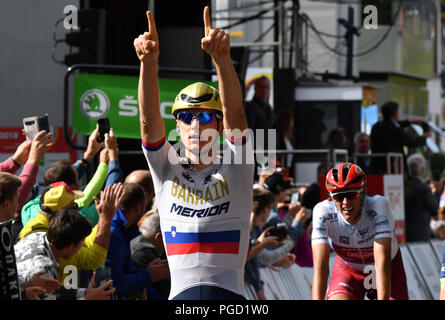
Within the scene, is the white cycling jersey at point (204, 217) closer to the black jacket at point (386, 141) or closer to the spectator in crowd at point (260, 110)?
the spectator in crowd at point (260, 110)

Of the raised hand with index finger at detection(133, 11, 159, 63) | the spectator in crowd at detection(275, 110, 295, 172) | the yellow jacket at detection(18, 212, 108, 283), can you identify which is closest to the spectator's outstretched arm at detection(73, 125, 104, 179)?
the yellow jacket at detection(18, 212, 108, 283)

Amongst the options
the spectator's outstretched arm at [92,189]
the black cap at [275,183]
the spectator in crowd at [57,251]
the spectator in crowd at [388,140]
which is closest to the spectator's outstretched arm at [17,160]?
the spectator's outstretched arm at [92,189]

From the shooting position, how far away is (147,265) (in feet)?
23.2

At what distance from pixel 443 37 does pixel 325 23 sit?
20711 millimetres

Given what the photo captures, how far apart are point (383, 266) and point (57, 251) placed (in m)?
2.35

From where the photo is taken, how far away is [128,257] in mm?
6816

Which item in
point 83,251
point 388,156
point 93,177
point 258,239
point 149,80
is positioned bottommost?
point 388,156

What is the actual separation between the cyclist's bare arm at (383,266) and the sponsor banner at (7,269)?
3.28 meters

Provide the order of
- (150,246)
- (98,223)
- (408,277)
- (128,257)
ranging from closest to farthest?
(98,223), (128,257), (150,246), (408,277)

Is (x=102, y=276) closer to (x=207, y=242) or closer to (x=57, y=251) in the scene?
(x=57, y=251)

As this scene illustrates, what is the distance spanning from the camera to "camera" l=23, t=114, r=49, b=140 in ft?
21.7

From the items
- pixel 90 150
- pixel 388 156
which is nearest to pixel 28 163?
pixel 90 150
